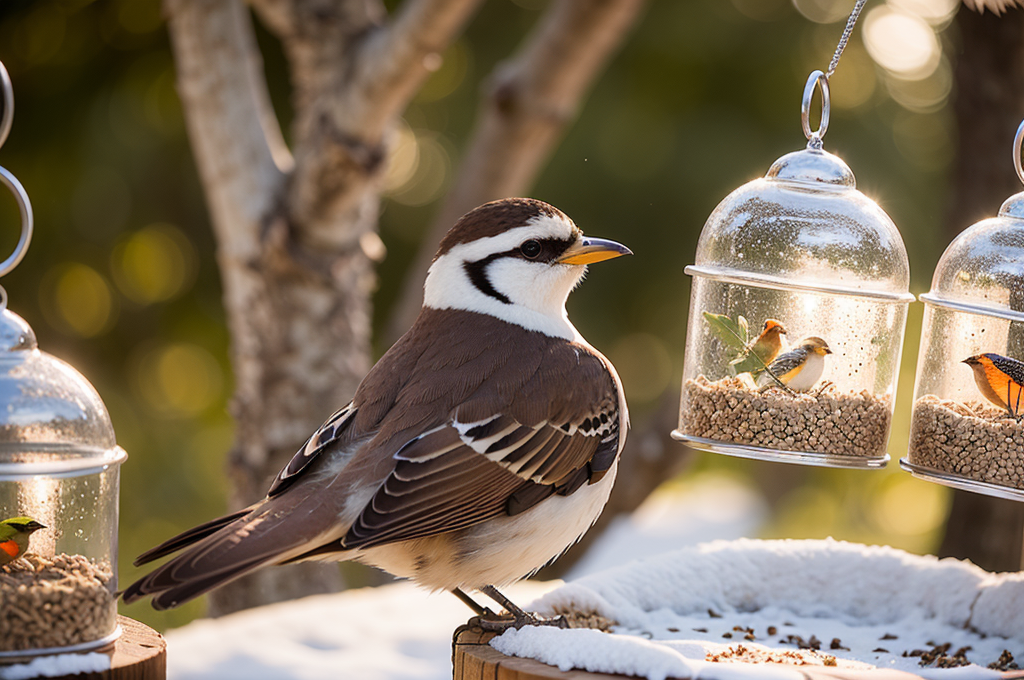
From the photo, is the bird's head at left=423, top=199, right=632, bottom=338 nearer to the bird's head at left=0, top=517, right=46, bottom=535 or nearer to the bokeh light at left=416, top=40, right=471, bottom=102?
the bird's head at left=0, top=517, right=46, bottom=535

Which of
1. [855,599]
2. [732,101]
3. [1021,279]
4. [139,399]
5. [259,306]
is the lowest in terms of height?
[139,399]

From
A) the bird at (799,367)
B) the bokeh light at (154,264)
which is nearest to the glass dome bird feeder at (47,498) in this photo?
the bird at (799,367)

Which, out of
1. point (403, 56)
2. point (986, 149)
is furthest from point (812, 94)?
point (986, 149)

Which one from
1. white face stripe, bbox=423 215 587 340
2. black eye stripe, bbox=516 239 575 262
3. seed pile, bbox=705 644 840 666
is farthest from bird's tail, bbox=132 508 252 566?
seed pile, bbox=705 644 840 666

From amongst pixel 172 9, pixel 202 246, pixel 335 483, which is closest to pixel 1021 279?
pixel 335 483

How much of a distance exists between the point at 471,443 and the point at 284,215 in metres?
2.28

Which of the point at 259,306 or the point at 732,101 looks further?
the point at 732,101

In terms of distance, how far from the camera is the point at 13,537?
2.31 metres

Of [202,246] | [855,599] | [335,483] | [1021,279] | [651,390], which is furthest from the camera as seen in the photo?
[651,390]

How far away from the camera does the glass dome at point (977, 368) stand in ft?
9.02

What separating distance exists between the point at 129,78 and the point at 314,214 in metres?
4.63

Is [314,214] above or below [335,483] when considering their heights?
above

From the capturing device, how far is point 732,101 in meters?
9.38

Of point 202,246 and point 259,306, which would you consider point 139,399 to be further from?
point 259,306
